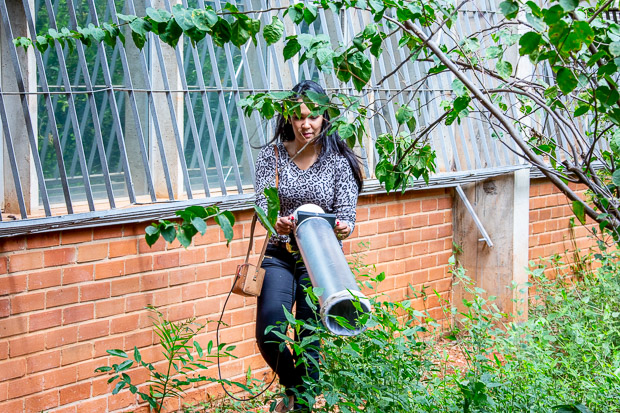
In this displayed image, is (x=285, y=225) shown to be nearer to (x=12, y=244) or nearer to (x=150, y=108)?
Result: (x=150, y=108)

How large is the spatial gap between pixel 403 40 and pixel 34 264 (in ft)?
6.99

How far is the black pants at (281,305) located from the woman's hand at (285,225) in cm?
27

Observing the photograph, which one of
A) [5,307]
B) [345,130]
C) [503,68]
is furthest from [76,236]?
[503,68]

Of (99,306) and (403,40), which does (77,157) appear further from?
(403,40)

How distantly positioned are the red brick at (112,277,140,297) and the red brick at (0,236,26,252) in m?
0.61

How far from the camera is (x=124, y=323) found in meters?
4.30

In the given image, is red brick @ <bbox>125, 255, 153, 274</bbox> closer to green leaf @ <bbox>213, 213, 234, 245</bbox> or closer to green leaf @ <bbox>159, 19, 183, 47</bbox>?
green leaf @ <bbox>159, 19, 183, 47</bbox>

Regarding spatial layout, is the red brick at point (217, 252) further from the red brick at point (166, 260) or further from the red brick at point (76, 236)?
the red brick at point (76, 236)

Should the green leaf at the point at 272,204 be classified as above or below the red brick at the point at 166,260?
above

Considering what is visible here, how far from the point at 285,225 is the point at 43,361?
4.73 ft

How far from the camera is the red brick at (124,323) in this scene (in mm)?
4258

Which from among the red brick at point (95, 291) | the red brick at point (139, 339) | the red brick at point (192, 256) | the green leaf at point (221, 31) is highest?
the green leaf at point (221, 31)

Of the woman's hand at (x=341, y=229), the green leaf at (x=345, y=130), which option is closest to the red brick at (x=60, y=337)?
the woman's hand at (x=341, y=229)

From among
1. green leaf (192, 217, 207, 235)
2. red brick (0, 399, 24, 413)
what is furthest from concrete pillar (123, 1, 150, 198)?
green leaf (192, 217, 207, 235)
